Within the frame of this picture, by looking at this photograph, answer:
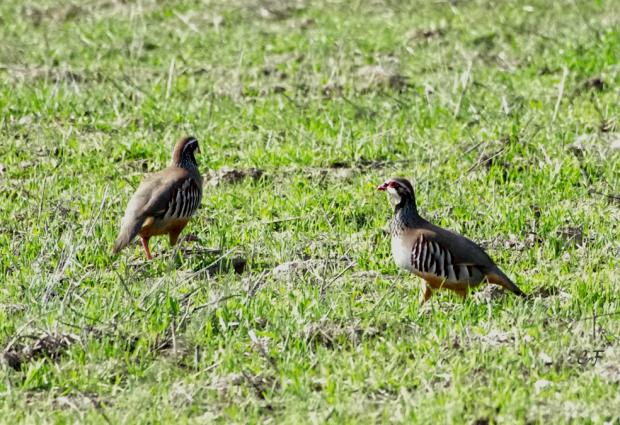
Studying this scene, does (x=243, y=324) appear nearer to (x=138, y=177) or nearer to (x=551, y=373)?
(x=551, y=373)

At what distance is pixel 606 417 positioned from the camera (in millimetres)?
4812

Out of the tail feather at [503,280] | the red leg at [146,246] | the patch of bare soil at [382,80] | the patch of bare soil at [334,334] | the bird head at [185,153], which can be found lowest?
the red leg at [146,246]

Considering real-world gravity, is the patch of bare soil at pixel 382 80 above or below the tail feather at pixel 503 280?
above

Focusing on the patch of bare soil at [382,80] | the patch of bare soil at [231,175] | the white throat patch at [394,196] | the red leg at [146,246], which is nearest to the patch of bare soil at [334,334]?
the white throat patch at [394,196]

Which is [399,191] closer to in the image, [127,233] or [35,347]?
[127,233]

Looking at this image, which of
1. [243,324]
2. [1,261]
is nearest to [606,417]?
Answer: [243,324]

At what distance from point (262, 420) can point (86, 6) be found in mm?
9011

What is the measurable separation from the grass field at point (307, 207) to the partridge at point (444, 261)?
9 centimetres

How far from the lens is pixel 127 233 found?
276 inches

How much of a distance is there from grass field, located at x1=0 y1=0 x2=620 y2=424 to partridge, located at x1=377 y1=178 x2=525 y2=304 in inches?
3.6

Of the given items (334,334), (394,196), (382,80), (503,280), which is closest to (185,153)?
(394,196)

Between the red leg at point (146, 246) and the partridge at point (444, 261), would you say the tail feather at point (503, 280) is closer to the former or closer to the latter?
the partridge at point (444, 261)

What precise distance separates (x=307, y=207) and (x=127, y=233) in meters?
1.29

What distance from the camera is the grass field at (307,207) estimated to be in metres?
5.20
